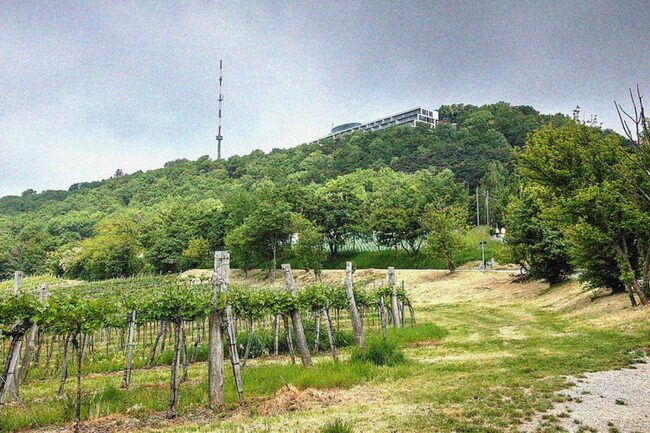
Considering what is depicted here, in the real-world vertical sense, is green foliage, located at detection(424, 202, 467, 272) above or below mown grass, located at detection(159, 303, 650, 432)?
above

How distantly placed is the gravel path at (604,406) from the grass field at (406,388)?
0.24 metres

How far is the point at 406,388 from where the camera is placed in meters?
8.23

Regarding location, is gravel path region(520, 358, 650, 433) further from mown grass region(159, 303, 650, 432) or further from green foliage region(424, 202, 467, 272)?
green foliage region(424, 202, 467, 272)

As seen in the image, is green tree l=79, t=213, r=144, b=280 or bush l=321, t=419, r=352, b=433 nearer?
bush l=321, t=419, r=352, b=433

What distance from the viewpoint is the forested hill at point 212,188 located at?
231ft

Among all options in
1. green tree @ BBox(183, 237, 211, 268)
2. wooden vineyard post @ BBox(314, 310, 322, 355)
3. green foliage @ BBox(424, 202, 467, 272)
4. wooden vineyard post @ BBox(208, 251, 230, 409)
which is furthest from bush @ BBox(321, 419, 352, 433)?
green tree @ BBox(183, 237, 211, 268)

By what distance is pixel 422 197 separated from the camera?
54375mm

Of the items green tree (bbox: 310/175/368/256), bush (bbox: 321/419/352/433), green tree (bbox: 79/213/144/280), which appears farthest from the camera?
green tree (bbox: 79/213/144/280)

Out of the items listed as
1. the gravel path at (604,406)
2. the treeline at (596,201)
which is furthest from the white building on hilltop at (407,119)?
the gravel path at (604,406)

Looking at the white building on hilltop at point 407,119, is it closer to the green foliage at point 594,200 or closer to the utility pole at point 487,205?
the utility pole at point 487,205

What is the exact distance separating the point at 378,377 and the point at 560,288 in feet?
68.4

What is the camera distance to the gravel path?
5.96m

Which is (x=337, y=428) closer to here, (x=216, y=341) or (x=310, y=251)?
(x=216, y=341)

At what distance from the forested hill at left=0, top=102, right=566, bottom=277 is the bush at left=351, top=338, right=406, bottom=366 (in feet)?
157
